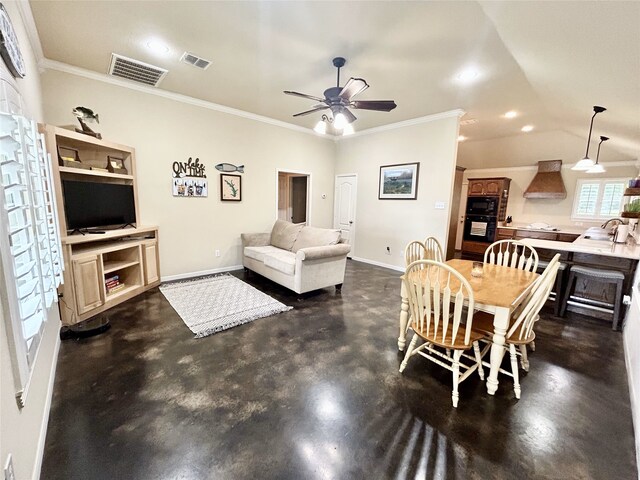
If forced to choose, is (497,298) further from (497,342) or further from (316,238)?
(316,238)

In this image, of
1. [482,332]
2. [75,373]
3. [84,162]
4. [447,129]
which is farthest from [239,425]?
[447,129]

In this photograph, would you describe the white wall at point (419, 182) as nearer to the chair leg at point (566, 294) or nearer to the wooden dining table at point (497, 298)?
the chair leg at point (566, 294)

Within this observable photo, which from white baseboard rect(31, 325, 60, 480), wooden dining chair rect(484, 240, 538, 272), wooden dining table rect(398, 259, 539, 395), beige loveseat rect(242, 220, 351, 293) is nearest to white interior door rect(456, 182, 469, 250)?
wooden dining chair rect(484, 240, 538, 272)

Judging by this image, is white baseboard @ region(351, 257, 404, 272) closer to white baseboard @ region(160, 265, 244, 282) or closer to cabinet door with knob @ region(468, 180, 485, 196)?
white baseboard @ region(160, 265, 244, 282)

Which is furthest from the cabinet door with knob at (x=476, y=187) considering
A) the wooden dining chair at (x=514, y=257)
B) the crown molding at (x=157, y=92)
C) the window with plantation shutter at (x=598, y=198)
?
the crown molding at (x=157, y=92)

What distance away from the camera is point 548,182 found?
20.2ft

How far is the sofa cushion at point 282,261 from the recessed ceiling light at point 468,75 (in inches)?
124

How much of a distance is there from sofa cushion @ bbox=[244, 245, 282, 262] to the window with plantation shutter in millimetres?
6779

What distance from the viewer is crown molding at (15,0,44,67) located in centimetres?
219

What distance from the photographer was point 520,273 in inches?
102

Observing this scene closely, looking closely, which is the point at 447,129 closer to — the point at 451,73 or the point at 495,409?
the point at 451,73

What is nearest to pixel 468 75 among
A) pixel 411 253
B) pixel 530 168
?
pixel 411 253

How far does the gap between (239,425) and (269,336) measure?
43.3 inches

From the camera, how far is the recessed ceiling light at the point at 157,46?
110 inches
